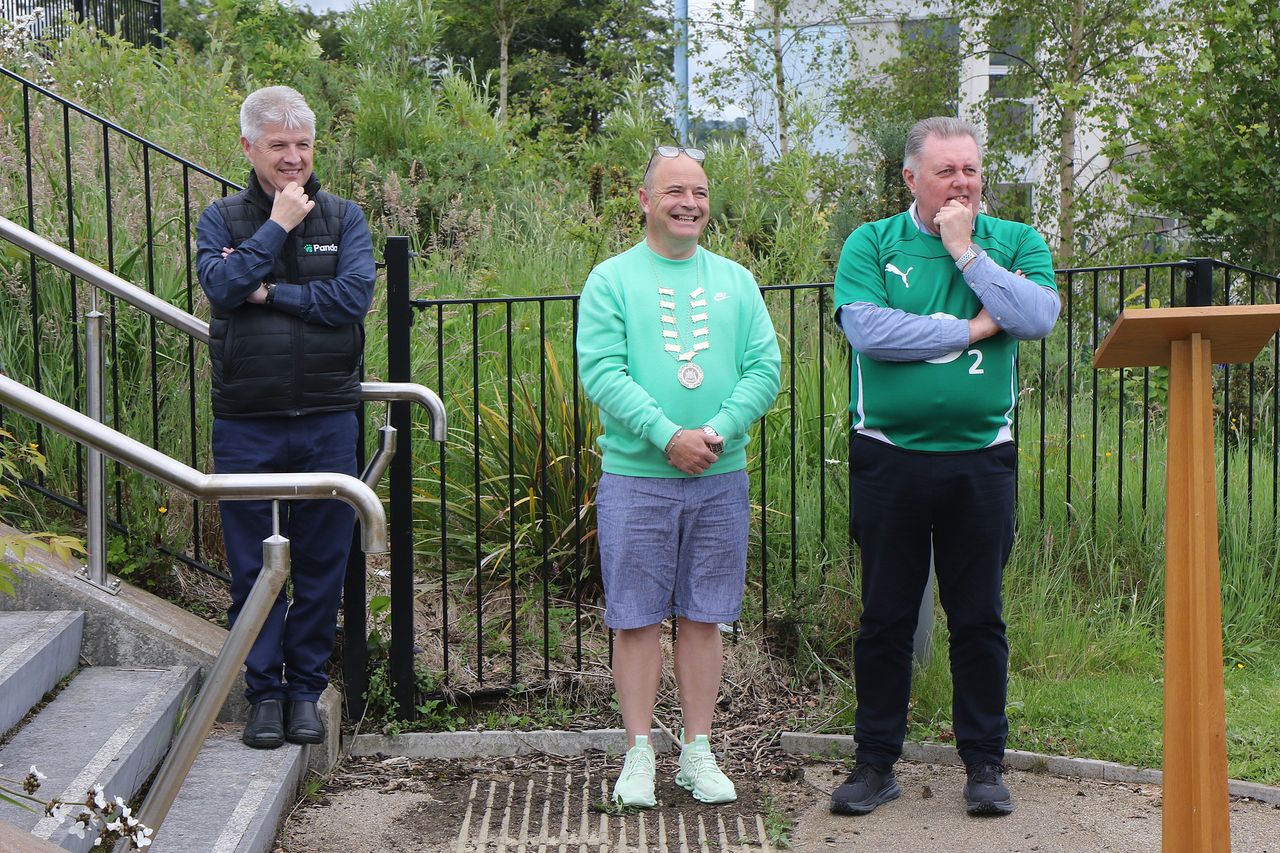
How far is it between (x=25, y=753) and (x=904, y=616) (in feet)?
7.53

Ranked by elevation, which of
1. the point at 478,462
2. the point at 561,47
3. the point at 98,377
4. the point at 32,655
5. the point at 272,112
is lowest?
the point at 32,655

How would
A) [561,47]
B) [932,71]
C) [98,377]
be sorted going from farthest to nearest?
[561,47], [932,71], [98,377]

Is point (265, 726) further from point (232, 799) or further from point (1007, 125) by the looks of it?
point (1007, 125)

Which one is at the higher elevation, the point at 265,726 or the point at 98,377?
the point at 98,377

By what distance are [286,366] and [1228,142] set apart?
7391 mm

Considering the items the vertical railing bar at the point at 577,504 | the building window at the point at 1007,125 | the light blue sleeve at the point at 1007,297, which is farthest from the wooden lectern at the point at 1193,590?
the building window at the point at 1007,125

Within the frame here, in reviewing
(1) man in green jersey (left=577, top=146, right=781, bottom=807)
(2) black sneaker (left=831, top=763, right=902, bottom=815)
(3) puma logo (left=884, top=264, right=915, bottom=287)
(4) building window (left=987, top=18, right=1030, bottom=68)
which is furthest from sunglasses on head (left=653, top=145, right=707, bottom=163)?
(4) building window (left=987, top=18, right=1030, bottom=68)

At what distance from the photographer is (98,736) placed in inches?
131

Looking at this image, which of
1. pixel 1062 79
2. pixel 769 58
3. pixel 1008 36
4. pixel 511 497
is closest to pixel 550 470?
pixel 511 497

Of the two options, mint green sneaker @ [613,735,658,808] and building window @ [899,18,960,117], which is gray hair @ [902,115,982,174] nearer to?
mint green sneaker @ [613,735,658,808]

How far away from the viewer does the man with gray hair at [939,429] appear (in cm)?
341

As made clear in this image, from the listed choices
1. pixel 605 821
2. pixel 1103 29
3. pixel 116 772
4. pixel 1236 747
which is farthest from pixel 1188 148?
pixel 116 772

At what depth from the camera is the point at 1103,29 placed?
12891 millimetres

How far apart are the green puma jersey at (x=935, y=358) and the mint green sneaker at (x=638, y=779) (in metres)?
1.11
